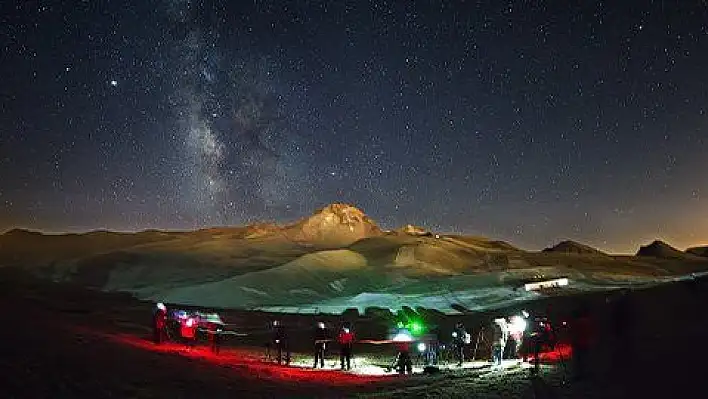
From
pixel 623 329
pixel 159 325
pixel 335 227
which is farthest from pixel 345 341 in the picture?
pixel 335 227

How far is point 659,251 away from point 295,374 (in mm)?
A: 151406

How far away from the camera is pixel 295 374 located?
21.7 m

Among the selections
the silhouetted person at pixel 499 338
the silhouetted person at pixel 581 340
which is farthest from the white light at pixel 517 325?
the silhouetted person at pixel 581 340

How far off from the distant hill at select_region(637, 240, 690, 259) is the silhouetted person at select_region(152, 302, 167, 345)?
13790 centimetres

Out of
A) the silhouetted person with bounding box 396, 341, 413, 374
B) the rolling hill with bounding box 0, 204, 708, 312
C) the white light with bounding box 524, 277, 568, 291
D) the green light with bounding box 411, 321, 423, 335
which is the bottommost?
the silhouetted person with bounding box 396, 341, 413, 374

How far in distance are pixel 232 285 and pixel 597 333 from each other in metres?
65.3

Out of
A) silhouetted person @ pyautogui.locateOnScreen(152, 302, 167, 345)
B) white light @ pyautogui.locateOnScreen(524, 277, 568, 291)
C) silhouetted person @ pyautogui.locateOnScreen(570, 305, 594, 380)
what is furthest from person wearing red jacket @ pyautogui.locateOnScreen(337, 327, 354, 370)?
white light @ pyautogui.locateOnScreen(524, 277, 568, 291)

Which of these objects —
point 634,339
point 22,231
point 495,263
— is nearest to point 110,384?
point 634,339

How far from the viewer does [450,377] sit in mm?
20281

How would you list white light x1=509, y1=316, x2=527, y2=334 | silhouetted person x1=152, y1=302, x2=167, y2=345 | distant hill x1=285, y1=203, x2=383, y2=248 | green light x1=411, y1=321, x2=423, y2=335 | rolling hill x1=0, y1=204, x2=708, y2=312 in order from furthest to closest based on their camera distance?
1. distant hill x1=285, y1=203, x2=383, y2=248
2. rolling hill x1=0, y1=204, x2=708, y2=312
3. green light x1=411, y1=321, x2=423, y2=335
4. silhouetted person x1=152, y1=302, x2=167, y2=345
5. white light x1=509, y1=316, x2=527, y2=334

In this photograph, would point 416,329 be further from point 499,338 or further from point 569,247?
point 569,247

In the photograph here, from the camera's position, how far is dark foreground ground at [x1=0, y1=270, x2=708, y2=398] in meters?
14.4

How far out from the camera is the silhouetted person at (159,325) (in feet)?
89.9

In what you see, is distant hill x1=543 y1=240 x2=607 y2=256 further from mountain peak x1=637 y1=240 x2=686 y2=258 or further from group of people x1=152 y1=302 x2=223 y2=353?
group of people x1=152 y1=302 x2=223 y2=353
